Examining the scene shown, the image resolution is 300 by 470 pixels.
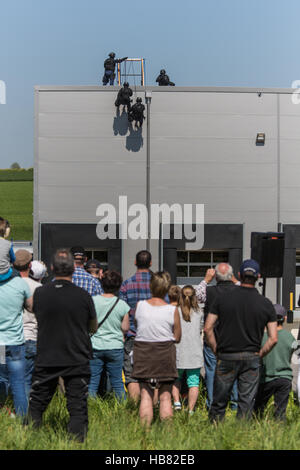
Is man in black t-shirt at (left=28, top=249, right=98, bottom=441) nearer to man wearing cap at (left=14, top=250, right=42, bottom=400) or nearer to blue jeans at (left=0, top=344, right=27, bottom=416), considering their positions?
blue jeans at (left=0, top=344, right=27, bottom=416)

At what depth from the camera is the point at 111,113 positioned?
2081cm

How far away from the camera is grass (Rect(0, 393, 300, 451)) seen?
16.8 ft

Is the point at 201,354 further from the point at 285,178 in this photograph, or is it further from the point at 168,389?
the point at 285,178

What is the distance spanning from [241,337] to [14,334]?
2063 millimetres

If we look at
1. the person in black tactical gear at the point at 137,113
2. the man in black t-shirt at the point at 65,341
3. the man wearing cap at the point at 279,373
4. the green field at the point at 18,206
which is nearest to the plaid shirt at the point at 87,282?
the man in black t-shirt at the point at 65,341

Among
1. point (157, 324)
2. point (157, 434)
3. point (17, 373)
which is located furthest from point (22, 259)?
point (157, 434)

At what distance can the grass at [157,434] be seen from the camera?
512 cm

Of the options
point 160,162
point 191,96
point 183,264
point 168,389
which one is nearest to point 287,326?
point 183,264

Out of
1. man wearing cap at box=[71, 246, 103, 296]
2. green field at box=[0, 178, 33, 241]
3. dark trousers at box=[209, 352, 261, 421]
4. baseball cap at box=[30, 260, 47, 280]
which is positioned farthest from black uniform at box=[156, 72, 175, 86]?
green field at box=[0, 178, 33, 241]

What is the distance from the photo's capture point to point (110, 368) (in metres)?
6.81

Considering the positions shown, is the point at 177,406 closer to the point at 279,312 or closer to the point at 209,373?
the point at 209,373

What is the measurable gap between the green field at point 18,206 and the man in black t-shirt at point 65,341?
6135cm

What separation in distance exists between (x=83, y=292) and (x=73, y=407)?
3.09ft

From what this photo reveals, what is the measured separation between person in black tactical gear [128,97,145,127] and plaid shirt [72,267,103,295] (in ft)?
44.6
